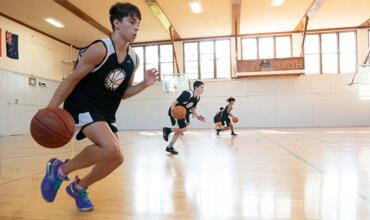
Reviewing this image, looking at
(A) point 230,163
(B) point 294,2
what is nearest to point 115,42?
(A) point 230,163

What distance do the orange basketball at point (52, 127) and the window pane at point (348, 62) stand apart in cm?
1603

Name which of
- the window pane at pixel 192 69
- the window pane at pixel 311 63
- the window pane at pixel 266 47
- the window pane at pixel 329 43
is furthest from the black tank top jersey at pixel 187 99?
the window pane at pixel 329 43

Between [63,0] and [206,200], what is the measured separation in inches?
420

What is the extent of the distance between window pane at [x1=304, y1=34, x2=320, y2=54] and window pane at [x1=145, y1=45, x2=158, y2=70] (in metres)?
8.48

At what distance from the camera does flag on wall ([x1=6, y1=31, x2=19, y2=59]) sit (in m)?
11.2

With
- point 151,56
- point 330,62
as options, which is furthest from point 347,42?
point 151,56

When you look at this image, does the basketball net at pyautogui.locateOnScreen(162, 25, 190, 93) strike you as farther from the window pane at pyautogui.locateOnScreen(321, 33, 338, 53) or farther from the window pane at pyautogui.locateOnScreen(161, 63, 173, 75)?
the window pane at pyautogui.locateOnScreen(321, 33, 338, 53)

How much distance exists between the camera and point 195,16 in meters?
12.3

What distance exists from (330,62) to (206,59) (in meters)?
6.74

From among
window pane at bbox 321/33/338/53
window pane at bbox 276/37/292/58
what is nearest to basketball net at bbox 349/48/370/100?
window pane at bbox 321/33/338/53

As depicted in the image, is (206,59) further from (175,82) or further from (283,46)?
(283,46)

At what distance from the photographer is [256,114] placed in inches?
597

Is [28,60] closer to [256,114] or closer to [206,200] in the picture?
[256,114]

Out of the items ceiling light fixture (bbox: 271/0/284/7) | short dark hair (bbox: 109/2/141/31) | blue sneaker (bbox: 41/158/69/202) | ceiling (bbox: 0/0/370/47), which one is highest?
ceiling light fixture (bbox: 271/0/284/7)
